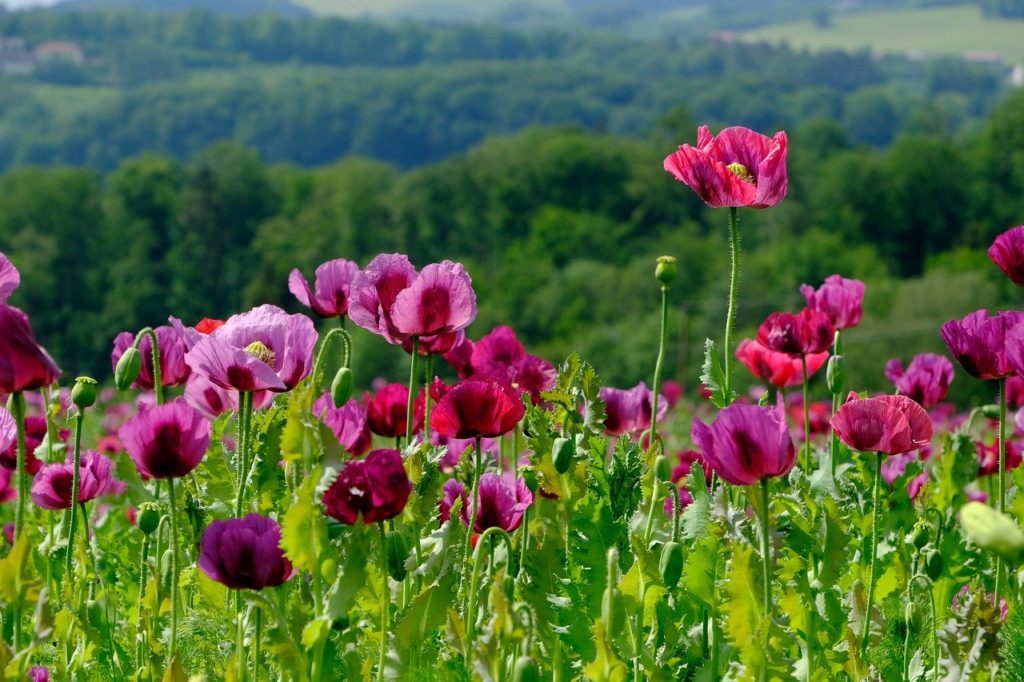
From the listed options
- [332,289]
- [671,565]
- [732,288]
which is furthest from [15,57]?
[671,565]

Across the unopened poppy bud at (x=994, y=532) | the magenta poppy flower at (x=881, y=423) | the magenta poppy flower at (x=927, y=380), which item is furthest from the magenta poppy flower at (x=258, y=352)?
the magenta poppy flower at (x=927, y=380)

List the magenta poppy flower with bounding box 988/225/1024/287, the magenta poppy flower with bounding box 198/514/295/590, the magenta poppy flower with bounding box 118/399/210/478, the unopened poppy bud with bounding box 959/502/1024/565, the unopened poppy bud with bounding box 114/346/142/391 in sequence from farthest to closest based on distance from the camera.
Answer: the magenta poppy flower with bounding box 988/225/1024/287 < the unopened poppy bud with bounding box 114/346/142/391 < the magenta poppy flower with bounding box 118/399/210/478 < the magenta poppy flower with bounding box 198/514/295/590 < the unopened poppy bud with bounding box 959/502/1024/565

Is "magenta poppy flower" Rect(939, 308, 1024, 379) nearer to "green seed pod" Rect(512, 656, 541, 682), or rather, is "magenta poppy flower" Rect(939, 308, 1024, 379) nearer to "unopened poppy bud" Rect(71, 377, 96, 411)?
"green seed pod" Rect(512, 656, 541, 682)

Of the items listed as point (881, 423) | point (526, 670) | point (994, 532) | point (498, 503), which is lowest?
point (498, 503)

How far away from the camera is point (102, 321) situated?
76062 mm

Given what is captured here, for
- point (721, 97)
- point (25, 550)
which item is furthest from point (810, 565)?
point (721, 97)

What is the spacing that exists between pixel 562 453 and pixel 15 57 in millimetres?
201396

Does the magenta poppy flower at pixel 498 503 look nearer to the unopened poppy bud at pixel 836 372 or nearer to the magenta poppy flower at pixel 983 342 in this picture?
the unopened poppy bud at pixel 836 372

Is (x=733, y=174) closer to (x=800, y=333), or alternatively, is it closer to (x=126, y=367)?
(x=800, y=333)

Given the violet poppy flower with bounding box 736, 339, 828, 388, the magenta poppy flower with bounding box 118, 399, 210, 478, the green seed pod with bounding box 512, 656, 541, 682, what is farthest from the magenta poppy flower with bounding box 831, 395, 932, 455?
the magenta poppy flower with bounding box 118, 399, 210, 478

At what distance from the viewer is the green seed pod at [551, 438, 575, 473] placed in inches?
85.1

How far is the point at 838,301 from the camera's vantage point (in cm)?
312

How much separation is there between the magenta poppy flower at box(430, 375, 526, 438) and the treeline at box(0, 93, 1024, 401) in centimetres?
6325

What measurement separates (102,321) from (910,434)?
7720cm
